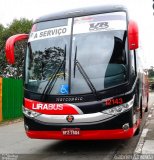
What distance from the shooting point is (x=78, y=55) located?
8.32 m

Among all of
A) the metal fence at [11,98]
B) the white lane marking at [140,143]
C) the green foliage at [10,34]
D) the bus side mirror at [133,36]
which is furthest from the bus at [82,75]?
the green foliage at [10,34]

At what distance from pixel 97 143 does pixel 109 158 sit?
6.32 feet

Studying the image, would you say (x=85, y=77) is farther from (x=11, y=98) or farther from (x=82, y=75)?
(x=11, y=98)

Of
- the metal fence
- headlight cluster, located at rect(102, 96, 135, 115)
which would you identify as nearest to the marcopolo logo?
headlight cluster, located at rect(102, 96, 135, 115)

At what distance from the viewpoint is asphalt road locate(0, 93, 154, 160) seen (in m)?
8.16

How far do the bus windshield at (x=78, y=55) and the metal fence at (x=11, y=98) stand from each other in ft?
31.5

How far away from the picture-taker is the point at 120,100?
7.89 metres

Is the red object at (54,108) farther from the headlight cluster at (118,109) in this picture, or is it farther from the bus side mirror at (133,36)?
the bus side mirror at (133,36)

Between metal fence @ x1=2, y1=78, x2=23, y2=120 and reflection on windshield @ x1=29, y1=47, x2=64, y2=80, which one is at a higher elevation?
reflection on windshield @ x1=29, y1=47, x2=64, y2=80

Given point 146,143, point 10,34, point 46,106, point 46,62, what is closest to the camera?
point 46,106

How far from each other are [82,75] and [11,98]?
11363 mm

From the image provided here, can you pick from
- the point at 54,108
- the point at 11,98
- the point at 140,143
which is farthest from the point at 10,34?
the point at 54,108

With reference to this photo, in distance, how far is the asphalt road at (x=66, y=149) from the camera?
26.8 ft

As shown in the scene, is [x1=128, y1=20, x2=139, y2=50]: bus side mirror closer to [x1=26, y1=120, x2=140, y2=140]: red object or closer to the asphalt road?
[x1=26, y1=120, x2=140, y2=140]: red object
